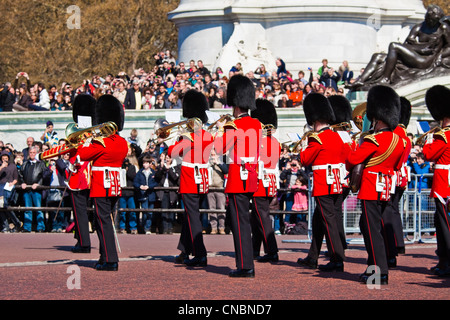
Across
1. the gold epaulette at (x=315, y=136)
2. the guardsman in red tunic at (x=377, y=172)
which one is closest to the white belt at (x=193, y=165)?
the gold epaulette at (x=315, y=136)

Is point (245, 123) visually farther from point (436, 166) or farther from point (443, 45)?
point (443, 45)

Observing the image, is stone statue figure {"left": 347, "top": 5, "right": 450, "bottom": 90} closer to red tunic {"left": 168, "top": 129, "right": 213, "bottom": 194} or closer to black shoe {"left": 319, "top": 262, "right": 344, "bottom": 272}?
red tunic {"left": 168, "top": 129, "right": 213, "bottom": 194}

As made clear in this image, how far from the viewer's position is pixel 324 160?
1267cm

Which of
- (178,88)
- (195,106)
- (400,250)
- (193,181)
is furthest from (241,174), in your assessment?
(178,88)

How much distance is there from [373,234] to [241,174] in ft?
5.26

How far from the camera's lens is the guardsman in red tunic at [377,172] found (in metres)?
11.3

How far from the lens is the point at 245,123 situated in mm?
12109

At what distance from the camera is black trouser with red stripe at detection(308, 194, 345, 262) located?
12438 millimetres

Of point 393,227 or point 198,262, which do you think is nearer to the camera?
point 198,262

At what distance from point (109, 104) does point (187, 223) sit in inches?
64.1

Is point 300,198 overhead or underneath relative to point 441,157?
underneath

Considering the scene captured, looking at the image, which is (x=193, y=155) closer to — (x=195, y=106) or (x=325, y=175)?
(x=195, y=106)
